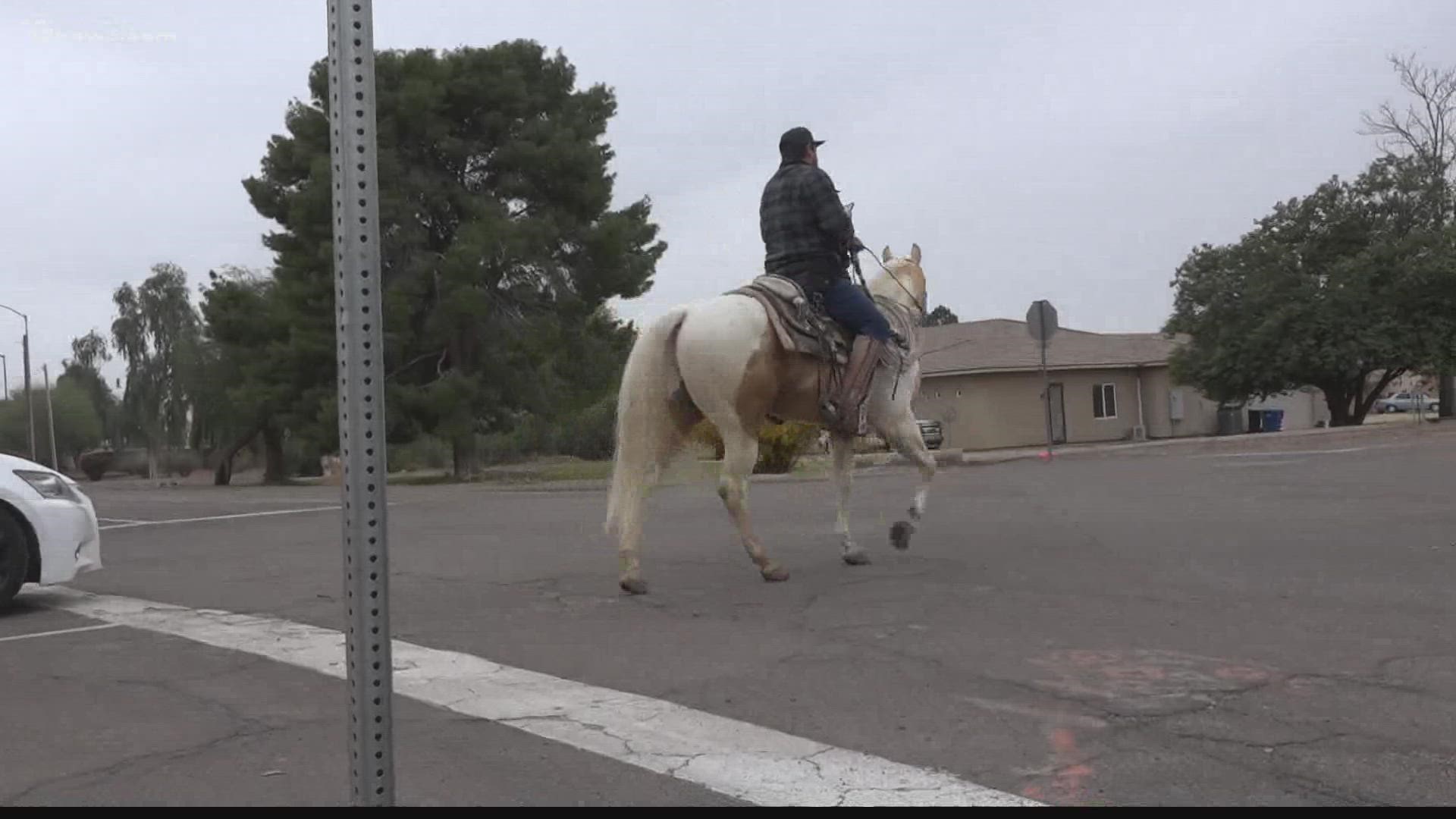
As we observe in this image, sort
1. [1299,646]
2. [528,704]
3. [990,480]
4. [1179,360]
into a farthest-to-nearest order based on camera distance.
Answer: [1179,360] → [990,480] → [1299,646] → [528,704]

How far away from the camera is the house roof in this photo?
4131 cm

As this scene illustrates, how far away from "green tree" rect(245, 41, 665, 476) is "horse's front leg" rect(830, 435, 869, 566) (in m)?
20.7

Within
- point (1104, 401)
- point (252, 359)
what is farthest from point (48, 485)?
point (1104, 401)

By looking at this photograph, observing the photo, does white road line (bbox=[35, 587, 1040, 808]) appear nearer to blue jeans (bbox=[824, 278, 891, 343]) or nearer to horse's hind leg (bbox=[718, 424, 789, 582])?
horse's hind leg (bbox=[718, 424, 789, 582])

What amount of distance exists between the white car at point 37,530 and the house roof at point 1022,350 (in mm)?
31959

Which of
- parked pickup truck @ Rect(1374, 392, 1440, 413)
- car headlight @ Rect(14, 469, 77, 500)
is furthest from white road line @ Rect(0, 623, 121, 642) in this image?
parked pickup truck @ Rect(1374, 392, 1440, 413)

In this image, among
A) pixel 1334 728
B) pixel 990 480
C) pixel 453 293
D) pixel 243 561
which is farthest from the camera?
pixel 453 293

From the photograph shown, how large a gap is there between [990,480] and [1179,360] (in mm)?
24893

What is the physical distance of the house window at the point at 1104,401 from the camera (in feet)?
143

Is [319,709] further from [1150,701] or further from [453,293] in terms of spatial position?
[453,293]

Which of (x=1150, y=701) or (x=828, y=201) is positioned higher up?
(x=828, y=201)

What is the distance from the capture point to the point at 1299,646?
18.9 ft

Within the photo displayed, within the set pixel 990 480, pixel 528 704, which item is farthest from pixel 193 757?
pixel 990 480

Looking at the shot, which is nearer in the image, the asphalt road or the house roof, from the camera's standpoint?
the asphalt road
